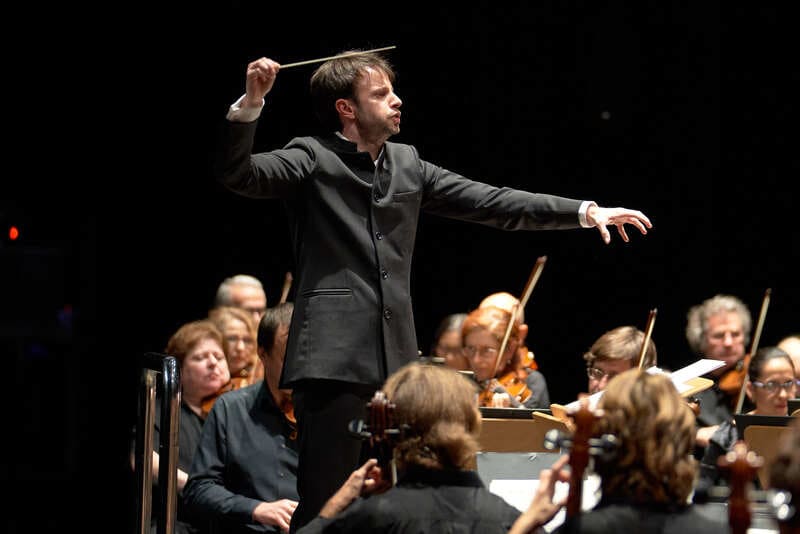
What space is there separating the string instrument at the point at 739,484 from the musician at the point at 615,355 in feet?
8.81

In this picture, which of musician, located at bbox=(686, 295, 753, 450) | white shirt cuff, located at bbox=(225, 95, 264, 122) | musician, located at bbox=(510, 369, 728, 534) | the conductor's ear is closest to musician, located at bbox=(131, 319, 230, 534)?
the conductor's ear

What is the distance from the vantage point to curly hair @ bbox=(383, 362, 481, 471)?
2.45m

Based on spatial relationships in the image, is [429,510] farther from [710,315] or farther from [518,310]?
[710,315]

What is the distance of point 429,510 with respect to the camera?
2.40 meters

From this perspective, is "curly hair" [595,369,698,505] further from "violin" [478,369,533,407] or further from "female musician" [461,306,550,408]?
"female musician" [461,306,550,408]

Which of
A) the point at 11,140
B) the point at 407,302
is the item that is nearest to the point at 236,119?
the point at 407,302

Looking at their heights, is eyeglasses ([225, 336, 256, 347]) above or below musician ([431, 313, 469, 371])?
above

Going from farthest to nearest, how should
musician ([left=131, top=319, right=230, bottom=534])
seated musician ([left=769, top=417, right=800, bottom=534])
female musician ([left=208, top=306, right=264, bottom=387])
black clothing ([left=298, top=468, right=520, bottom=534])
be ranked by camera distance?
female musician ([left=208, top=306, right=264, bottom=387]) < musician ([left=131, top=319, right=230, bottom=534]) < black clothing ([left=298, top=468, right=520, bottom=534]) < seated musician ([left=769, top=417, right=800, bottom=534])

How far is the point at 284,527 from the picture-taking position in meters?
3.47

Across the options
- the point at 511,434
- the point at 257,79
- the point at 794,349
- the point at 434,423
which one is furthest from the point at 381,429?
the point at 794,349

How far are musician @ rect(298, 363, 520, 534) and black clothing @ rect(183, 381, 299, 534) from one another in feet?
4.38

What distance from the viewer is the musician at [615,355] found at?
4641 millimetres

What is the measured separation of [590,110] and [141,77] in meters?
2.79

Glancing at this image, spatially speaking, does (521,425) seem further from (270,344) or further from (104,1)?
(104,1)
